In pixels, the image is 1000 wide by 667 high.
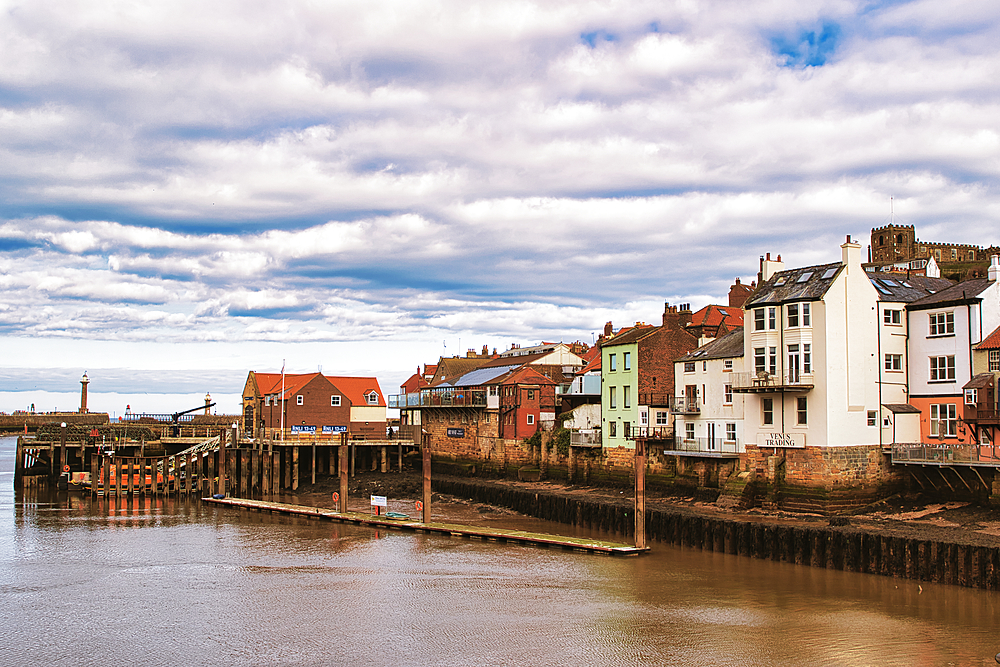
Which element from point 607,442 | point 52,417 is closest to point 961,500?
point 607,442

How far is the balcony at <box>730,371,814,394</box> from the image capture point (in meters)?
39.4

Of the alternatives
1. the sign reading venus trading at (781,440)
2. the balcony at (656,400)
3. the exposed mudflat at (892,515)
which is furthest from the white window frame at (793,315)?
the balcony at (656,400)

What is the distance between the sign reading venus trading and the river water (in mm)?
7497

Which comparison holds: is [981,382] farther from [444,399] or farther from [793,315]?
[444,399]

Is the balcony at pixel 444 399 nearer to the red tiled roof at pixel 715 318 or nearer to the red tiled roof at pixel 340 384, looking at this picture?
the red tiled roof at pixel 340 384

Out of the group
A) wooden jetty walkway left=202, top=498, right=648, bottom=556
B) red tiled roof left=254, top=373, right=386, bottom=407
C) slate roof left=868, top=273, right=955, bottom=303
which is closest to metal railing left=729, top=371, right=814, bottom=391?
slate roof left=868, top=273, right=955, bottom=303

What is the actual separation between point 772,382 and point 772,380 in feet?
0.37

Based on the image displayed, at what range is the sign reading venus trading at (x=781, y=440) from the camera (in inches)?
1558

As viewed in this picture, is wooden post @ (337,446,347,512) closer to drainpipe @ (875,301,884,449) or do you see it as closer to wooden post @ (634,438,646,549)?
wooden post @ (634,438,646,549)

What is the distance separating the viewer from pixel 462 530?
40094 mm

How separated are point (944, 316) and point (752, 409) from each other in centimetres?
968

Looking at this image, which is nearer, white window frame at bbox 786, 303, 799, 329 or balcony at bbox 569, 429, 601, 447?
white window frame at bbox 786, 303, 799, 329

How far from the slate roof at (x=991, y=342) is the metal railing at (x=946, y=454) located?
4.27 m

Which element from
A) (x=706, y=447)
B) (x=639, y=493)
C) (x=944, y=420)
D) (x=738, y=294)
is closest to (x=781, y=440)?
(x=706, y=447)
